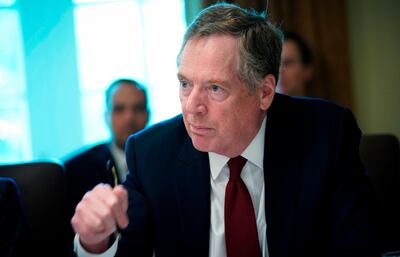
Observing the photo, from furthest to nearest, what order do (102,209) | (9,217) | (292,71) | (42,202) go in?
1. (292,71)
2. (42,202)
3. (9,217)
4. (102,209)

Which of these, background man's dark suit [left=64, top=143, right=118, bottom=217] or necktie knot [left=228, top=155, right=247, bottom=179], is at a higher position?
necktie knot [left=228, top=155, right=247, bottom=179]

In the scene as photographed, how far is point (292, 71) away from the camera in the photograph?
3.84m

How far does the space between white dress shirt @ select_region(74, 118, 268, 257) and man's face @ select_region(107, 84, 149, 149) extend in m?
1.64

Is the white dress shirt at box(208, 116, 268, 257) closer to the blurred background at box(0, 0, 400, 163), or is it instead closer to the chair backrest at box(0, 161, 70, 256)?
the chair backrest at box(0, 161, 70, 256)

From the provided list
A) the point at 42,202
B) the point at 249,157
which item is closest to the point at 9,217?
the point at 42,202

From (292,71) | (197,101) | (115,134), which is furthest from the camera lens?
(292,71)

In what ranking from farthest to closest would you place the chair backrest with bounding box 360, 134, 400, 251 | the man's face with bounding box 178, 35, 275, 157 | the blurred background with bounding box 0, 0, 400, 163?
the blurred background with bounding box 0, 0, 400, 163, the chair backrest with bounding box 360, 134, 400, 251, the man's face with bounding box 178, 35, 275, 157

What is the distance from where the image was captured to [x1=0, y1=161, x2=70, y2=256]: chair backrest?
219 centimetres

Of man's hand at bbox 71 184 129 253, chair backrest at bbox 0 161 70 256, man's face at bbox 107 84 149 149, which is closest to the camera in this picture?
man's hand at bbox 71 184 129 253

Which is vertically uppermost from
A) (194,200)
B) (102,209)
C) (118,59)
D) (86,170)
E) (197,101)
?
(118,59)

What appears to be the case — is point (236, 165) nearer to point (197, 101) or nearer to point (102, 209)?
point (197, 101)

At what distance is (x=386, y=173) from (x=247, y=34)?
1.22 metres

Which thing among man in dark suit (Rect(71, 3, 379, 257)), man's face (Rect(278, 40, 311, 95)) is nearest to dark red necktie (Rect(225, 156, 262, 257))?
man in dark suit (Rect(71, 3, 379, 257))

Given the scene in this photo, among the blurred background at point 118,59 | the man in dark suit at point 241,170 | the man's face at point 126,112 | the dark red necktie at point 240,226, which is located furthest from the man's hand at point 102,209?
the blurred background at point 118,59
